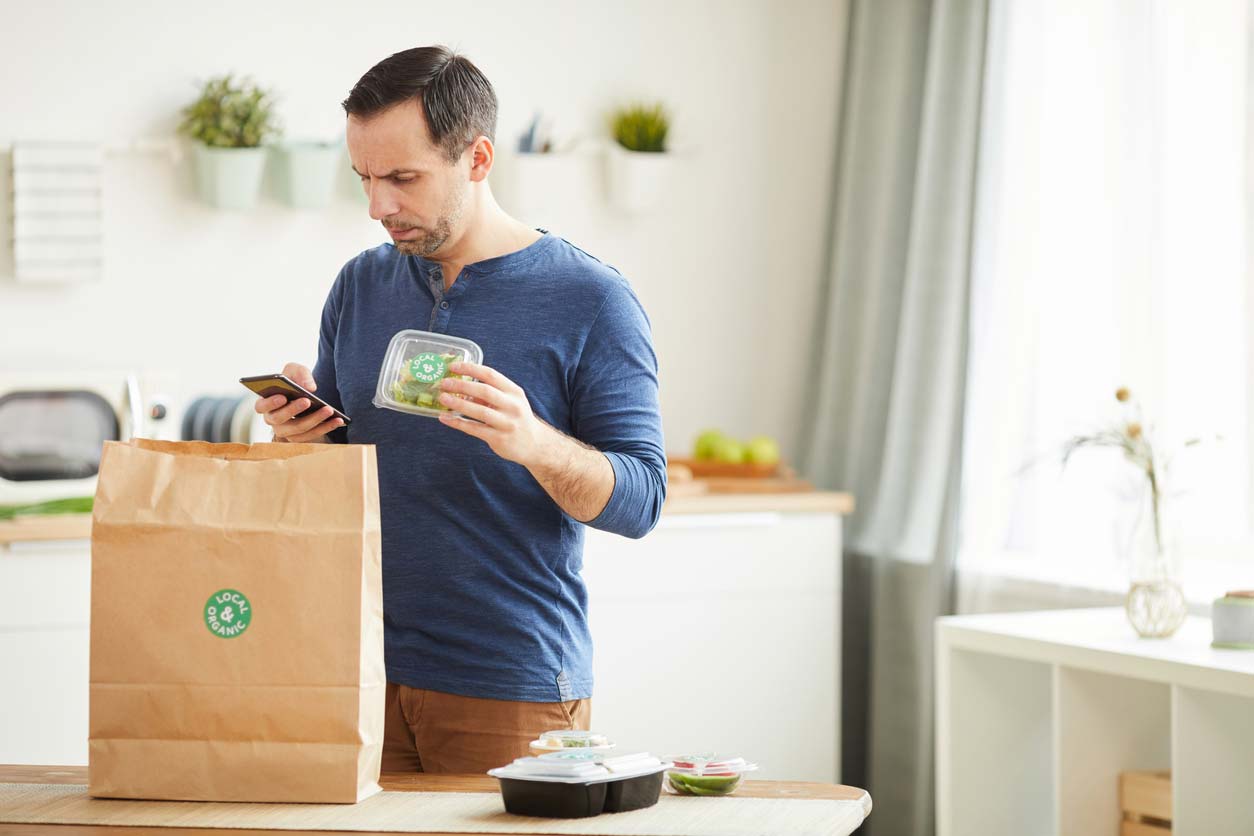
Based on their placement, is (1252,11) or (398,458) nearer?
(398,458)

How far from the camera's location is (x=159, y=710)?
129 cm

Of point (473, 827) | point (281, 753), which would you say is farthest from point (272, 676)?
point (473, 827)

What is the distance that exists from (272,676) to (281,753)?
2.7 inches

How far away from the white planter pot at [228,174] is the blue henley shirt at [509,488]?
5.31 feet

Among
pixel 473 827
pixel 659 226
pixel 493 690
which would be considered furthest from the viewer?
pixel 659 226

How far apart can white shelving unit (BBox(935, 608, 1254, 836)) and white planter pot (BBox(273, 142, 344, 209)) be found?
166cm

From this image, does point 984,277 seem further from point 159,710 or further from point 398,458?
point 159,710

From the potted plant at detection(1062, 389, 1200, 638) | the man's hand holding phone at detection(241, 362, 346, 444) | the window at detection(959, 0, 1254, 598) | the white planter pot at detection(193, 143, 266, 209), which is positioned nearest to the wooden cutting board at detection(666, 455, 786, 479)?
the window at detection(959, 0, 1254, 598)

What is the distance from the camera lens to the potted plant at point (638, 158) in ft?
11.6

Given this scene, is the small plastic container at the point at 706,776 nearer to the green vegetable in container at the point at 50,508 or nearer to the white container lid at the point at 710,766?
the white container lid at the point at 710,766

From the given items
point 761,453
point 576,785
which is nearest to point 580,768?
point 576,785

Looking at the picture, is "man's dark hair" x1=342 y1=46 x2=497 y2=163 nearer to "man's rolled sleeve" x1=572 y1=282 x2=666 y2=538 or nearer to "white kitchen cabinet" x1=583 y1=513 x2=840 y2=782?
"man's rolled sleeve" x1=572 y1=282 x2=666 y2=538

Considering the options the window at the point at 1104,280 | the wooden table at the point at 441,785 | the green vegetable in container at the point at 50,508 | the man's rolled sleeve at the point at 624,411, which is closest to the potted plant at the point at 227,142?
the green vegetable in container at the point at 50,508

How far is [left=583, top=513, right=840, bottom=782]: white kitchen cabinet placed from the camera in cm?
308
